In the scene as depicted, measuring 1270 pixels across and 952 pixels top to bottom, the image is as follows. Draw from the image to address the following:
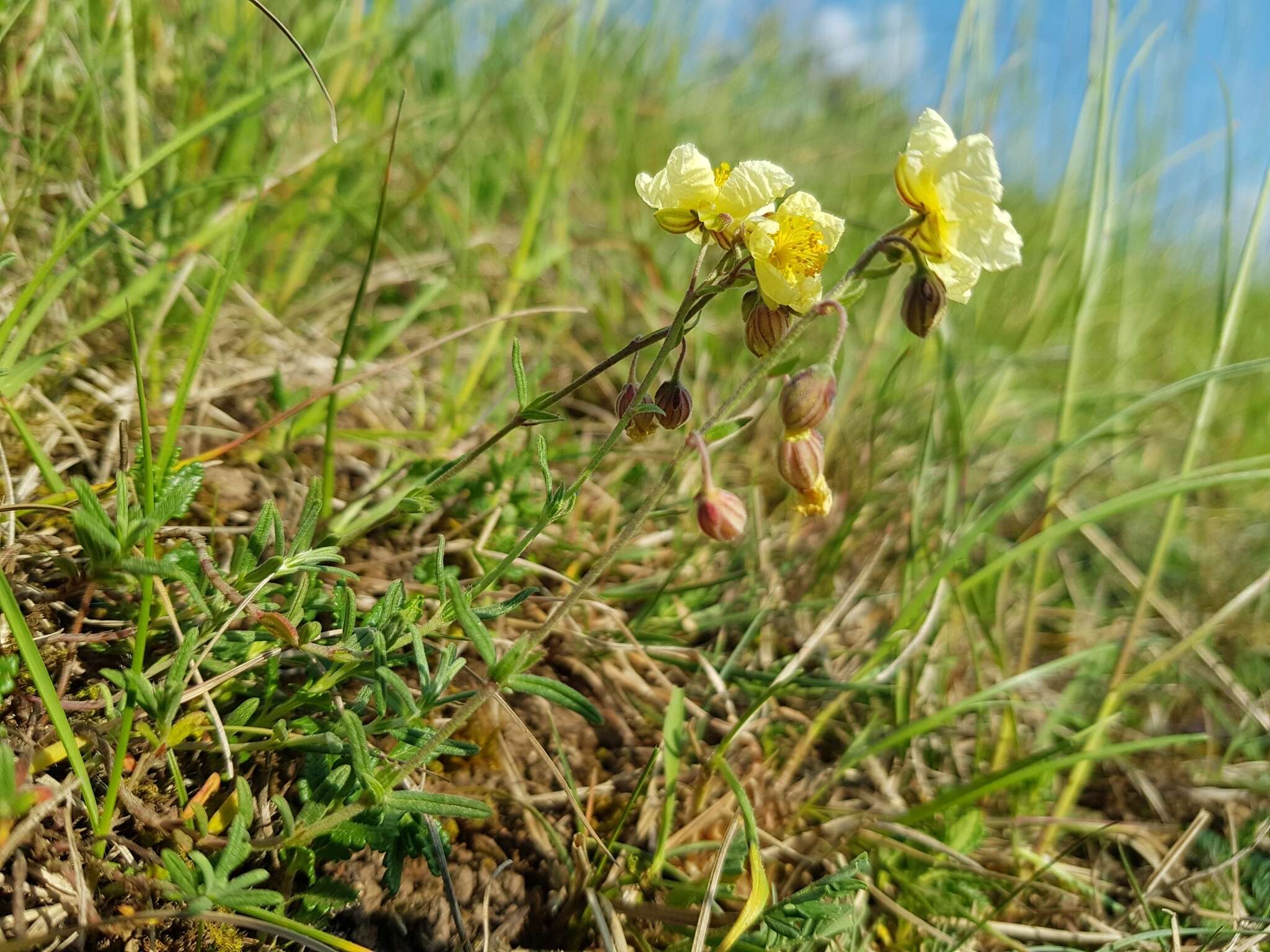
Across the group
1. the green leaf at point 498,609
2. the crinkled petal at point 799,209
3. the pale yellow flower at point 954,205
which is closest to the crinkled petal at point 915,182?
the pale yellow flower at point 954,205

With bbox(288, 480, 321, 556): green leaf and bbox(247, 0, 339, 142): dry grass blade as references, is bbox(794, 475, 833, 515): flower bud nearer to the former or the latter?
bbox(288, 480, 321, 556): green leaf

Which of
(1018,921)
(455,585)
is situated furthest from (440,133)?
(1018,921)

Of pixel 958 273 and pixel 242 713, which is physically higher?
pixel 958 273

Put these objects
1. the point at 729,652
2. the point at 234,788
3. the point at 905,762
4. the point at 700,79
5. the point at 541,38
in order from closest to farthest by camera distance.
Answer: the point at 234,788
the point at 905,762
the point at 729,652
the point at 541,38
the point at 700,79

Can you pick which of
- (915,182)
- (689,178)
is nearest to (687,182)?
(689,178)

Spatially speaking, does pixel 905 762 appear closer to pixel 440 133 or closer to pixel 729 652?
pixel 729 652

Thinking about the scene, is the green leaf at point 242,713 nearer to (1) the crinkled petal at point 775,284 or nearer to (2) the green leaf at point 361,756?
(2) the green leaf at point 361,756

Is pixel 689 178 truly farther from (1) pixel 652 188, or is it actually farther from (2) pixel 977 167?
(2) pixel 977 167
